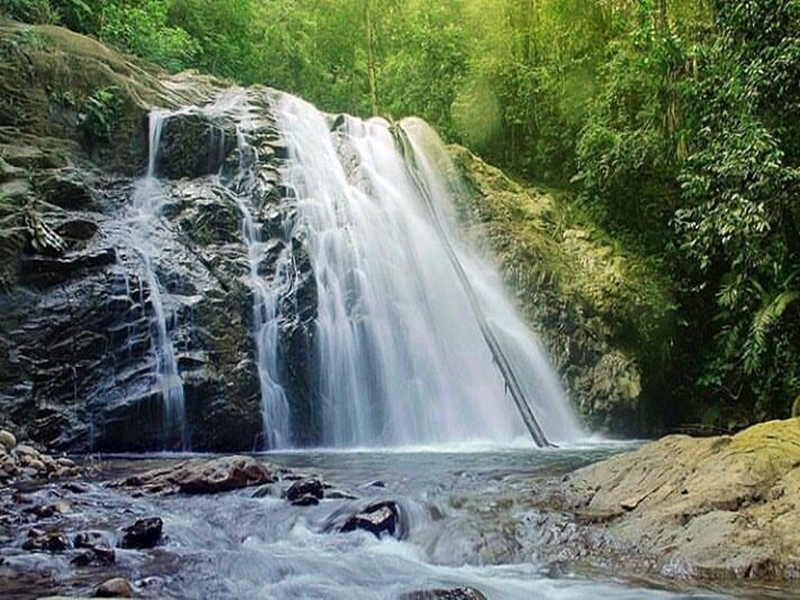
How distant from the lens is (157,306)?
436 inches

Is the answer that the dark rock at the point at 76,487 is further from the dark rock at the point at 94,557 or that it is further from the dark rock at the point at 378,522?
the dark rock at the point at 378,522

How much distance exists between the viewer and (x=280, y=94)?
17062 mm

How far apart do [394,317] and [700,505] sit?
26.2 ft

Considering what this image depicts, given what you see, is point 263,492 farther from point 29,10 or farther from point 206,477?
point 29,10

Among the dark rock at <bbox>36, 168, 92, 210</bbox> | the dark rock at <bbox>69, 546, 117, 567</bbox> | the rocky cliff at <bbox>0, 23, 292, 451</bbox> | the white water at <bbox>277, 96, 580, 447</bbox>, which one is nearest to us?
the dark rock at <bbox>69, 546, 117, 567</bbox>

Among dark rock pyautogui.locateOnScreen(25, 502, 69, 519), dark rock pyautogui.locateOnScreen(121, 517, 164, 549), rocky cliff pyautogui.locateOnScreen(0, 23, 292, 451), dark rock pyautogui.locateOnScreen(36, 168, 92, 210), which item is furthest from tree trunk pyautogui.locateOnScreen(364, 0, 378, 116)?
dark rock pyautogui.locateOnScreen(121, 517, 164, 549)

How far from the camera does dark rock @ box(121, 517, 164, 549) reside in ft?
17.7

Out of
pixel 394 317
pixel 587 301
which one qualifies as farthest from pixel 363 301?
pixel 587 301

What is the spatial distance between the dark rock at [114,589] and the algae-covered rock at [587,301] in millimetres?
11166

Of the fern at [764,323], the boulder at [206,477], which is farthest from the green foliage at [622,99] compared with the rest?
the boulder at [206,477]

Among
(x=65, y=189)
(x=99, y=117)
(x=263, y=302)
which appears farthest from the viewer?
(x=99, y=117)

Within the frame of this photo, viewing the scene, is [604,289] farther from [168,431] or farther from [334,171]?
[168,431]

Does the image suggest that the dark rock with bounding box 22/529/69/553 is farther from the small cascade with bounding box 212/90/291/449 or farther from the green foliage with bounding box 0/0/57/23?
the green foliage with bounding box 0/0/57/23

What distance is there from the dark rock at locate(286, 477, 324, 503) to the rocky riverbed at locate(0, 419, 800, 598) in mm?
17
